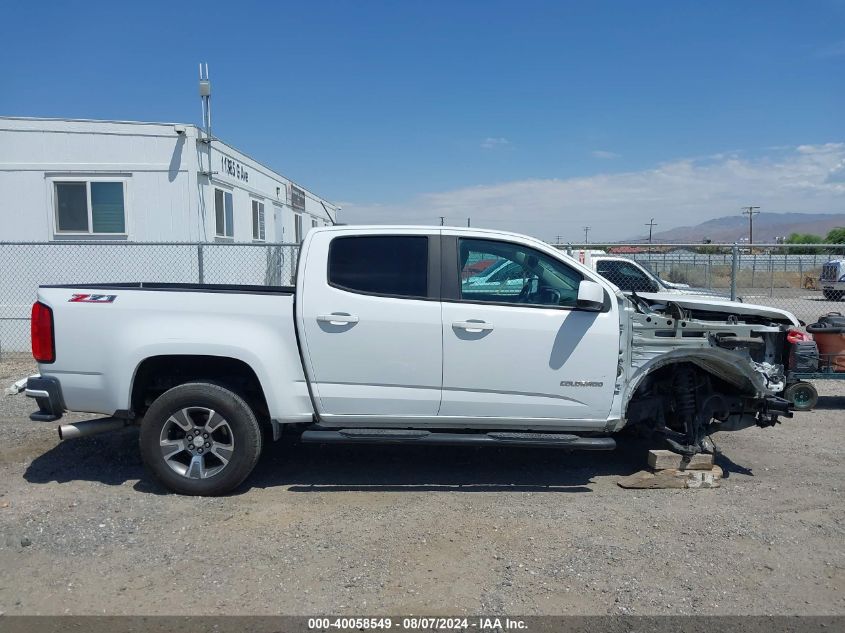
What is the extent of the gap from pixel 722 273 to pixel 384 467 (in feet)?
67.7

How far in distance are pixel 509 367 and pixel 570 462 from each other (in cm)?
152

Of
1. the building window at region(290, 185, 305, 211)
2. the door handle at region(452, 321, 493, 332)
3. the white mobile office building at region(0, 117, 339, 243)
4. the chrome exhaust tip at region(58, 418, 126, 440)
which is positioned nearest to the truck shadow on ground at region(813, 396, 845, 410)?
the door handle at region(452, 321, 493, 332)

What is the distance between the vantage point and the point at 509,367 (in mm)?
5078

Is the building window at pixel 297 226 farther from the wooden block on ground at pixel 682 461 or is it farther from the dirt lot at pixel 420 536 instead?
the wooden block on ground at pixel 682 461

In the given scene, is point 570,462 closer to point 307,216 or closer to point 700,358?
point 700,358

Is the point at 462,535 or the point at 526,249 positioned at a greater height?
the point at 526,249

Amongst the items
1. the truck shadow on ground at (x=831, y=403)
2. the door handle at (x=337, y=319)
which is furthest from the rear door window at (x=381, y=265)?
the truck shadow on ground at (x=831, y=403)

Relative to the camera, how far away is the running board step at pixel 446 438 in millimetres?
5086

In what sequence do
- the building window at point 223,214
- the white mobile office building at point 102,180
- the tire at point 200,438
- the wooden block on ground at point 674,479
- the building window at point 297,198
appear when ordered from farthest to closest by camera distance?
the building window at point 297,198
the building window at point 223,214
the white mobile office building at point 102,180
the wooden block on ground at point 674,479
the tire at point 200,438

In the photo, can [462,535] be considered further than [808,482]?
No

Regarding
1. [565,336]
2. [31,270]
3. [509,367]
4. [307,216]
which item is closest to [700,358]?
[565,336]

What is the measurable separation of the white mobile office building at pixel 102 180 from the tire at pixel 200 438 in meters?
7.66

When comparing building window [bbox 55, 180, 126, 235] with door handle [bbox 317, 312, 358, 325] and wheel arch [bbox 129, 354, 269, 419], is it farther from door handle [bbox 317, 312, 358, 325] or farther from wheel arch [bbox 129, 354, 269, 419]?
door handle [bbox 317, 312, 358, 325]

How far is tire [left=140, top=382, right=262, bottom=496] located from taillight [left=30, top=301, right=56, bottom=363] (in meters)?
0.83
